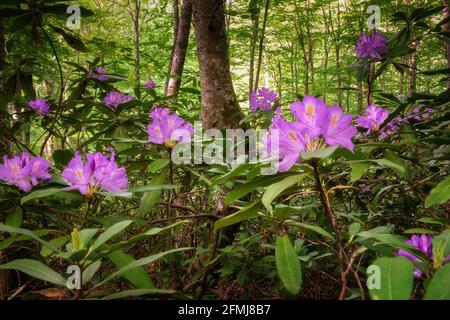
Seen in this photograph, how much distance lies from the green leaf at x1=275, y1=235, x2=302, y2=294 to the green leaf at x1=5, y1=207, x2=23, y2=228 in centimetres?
88

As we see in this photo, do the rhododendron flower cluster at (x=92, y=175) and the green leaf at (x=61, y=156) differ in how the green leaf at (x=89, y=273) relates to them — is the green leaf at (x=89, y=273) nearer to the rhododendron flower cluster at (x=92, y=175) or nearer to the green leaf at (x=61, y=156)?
the rhododendron flower cluster at (x=92, y=175)

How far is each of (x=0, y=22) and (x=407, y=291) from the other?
2140 mm

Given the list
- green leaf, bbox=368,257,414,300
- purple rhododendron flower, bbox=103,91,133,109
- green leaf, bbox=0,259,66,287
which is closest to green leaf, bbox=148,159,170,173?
green leaf, bbox=0,259,66,287

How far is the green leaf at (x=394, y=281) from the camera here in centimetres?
61

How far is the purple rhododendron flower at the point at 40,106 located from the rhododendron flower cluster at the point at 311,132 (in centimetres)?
197

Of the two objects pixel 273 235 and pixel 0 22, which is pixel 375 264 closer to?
pixel 273 235

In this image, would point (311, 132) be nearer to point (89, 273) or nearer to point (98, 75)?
point (89, 273)

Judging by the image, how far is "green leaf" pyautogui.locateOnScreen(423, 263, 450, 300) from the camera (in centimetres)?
61

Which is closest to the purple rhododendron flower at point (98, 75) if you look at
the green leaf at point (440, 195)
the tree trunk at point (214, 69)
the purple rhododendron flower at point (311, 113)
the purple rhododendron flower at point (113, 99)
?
the purple rhododendron flower at point (113, 99)

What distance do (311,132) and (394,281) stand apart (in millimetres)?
371

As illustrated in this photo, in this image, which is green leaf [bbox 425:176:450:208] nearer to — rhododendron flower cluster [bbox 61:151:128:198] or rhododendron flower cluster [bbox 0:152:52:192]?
rhododendron flower cluster [bbox 61:151:128:198]

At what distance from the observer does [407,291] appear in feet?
2.00

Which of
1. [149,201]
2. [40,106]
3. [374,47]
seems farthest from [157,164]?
[374,47]
